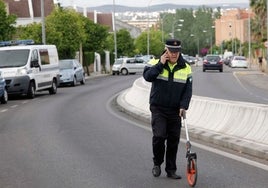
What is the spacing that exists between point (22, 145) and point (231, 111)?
158 inches

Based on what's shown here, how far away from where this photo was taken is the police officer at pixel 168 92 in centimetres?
857

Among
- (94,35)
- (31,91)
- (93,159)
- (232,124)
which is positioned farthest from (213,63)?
(93,159)

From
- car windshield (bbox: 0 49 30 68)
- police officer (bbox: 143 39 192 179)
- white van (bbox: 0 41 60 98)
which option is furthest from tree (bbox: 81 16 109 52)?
police officer (bbox: 143 39 192 179)

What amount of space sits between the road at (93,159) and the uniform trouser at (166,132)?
0.92 feet

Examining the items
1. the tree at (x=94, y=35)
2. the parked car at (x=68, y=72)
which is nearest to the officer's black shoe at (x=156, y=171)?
the parked car at (x=68, y=72)

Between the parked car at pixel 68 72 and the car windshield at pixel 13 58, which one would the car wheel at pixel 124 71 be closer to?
the parked car at pixel 68 72

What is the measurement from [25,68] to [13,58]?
105cm

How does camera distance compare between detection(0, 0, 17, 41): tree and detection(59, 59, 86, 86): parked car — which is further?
detection(59, 59, 86, 86): parked car

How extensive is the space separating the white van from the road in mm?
9563

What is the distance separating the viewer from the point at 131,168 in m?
9.97

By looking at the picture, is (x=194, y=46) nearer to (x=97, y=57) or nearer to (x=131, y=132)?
(x=97, y=57)

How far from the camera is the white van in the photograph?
2795 centimetres

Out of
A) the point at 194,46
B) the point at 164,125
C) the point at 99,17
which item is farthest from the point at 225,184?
the point at 194,46

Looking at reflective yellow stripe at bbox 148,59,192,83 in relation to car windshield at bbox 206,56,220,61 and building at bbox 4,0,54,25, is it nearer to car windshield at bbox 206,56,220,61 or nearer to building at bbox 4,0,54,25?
car windshield at bbox 206,56,220,61
